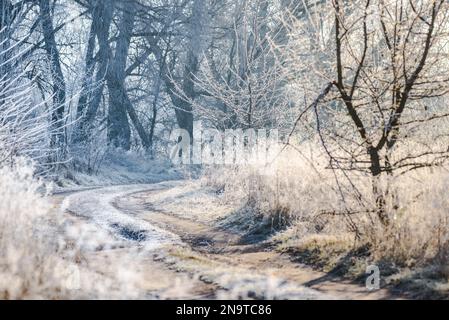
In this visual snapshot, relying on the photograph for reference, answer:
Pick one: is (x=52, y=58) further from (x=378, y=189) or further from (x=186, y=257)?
(x=378, y=189)

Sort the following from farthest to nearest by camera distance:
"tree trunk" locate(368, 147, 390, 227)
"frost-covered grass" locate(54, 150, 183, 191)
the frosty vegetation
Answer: "frost-covered grass" locate(54, 150, 183, 191), "tree trunk" locate(368, 147, 390, 227), the frosty vegetation

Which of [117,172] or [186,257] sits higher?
[117,172]

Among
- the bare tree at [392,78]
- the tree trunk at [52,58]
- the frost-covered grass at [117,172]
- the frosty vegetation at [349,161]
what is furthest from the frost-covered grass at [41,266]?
the tree trunk at [52,58]

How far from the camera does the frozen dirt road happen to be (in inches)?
233

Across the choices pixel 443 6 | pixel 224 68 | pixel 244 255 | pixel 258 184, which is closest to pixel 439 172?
pixel 443 6

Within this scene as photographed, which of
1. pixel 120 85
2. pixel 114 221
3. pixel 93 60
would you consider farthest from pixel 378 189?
pixel 120 85

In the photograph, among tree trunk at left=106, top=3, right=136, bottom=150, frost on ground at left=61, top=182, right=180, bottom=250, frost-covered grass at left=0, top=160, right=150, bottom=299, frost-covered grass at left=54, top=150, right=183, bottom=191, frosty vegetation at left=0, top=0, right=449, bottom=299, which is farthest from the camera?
tree trunk at left=106, top=3, right=136, bottom=150

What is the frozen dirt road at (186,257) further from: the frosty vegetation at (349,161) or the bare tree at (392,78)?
the bare tree at (392,78)

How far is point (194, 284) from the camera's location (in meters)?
6.25

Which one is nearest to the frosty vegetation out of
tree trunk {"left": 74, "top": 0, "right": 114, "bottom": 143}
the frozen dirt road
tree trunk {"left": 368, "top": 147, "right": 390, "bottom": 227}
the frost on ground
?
tree trunk {"left": 368, "top": 147, "right": 390, "bottom": 227}

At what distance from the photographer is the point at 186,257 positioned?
306 inches

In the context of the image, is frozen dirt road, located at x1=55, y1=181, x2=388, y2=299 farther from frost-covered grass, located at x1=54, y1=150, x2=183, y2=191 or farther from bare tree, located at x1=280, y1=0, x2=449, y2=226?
frost-covered grass, located at x1=54, y1=150, x2=183, y2=191

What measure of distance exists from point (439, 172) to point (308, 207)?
242 cm

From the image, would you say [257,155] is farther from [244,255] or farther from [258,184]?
[244,255]
